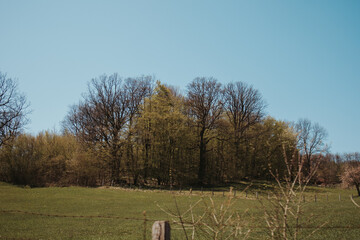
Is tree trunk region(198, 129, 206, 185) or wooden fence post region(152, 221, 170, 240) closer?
wooden fence post region(152, 221, 170, 240)

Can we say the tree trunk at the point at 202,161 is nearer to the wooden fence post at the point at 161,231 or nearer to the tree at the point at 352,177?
the tree at the point at 352,177

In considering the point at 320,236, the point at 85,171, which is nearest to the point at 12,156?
the point at 85,171

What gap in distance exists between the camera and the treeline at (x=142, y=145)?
4062 cm

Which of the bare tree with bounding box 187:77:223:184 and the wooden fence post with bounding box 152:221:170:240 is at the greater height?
the bare tree with bounding box 187:77:223:184

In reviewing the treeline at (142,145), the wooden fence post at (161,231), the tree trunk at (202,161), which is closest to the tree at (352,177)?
the treeline at (142,145)

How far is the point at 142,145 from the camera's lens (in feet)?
146

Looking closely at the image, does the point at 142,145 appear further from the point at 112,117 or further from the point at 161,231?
the point at 161,231

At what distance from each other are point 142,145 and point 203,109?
449 inches

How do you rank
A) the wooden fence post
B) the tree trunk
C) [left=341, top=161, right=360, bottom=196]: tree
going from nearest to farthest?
1. the wooden fence post
2. [left=341, top=161, right=360, bottom=196]: tree
3. the tree trunk

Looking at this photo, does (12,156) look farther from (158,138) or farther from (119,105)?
(158,138)

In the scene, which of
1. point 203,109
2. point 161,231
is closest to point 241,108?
point 203,109

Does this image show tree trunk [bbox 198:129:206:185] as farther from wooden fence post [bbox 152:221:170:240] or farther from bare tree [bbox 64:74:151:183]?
wooden fence post [bbox 152:221:170:240]

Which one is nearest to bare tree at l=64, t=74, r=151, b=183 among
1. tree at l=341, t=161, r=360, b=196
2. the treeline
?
the treeline

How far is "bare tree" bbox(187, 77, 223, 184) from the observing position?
46875 mm
